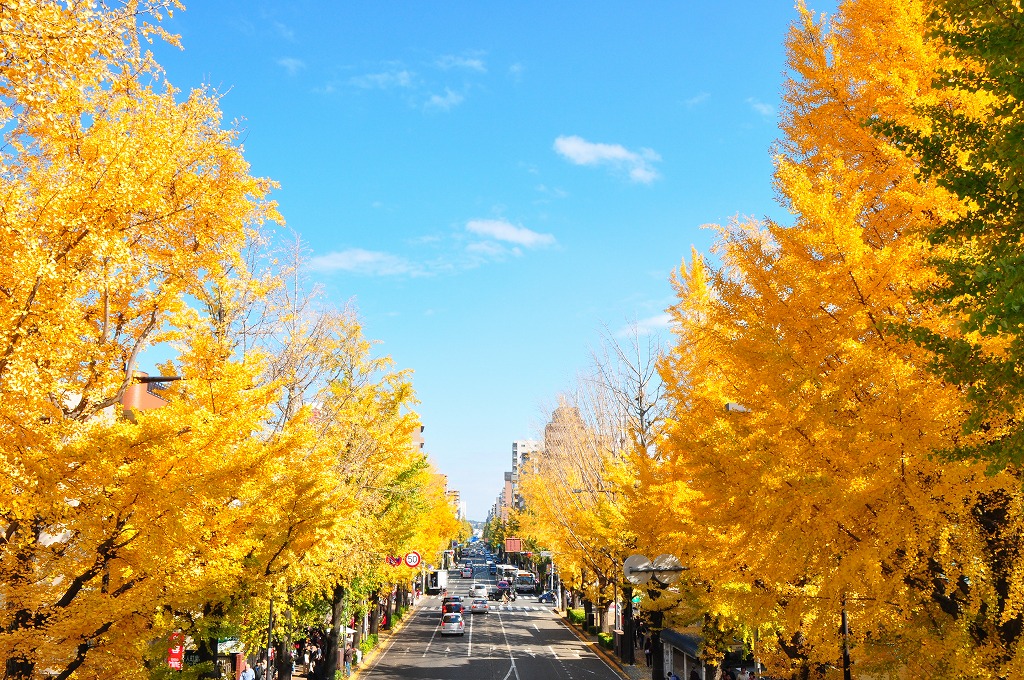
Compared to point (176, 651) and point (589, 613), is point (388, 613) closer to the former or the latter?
point (589, 613)

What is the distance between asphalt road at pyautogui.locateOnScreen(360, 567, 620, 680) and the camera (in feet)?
93.9

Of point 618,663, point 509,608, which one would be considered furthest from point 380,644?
point 509,608

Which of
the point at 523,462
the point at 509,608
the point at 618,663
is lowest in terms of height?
the point at 509,608

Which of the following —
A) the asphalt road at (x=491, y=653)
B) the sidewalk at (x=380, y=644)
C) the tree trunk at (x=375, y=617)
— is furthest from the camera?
the tree trunk at (x=375, y=617)

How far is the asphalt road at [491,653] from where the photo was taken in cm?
2862

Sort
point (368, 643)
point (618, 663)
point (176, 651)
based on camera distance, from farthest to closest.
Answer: point (368, 643) → point (618, 663) → point (176, 651)

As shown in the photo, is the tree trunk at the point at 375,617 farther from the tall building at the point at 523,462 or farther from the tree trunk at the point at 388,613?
the tall building at the point at 523,462

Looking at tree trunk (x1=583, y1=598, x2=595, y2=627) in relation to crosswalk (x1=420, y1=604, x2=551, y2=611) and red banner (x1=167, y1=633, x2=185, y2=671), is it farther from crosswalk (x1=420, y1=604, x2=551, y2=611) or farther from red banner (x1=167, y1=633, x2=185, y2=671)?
red banner (x1=167, y1=633, x2=185, y2=671)

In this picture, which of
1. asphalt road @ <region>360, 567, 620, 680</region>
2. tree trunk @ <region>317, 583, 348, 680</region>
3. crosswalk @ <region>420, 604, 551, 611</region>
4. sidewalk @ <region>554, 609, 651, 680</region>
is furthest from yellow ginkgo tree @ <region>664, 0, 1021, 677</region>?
crosswalk @ <region>420, 604, 551, 611</region>

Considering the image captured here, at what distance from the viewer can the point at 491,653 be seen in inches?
1362

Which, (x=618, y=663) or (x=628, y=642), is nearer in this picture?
(x=628, y=642)

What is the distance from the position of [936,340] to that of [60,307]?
7.59 m

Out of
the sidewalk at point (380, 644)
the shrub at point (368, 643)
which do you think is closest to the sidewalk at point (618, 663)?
the sidewalk at point (380, 644)

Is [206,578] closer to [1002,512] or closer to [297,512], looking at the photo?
[297,512]
